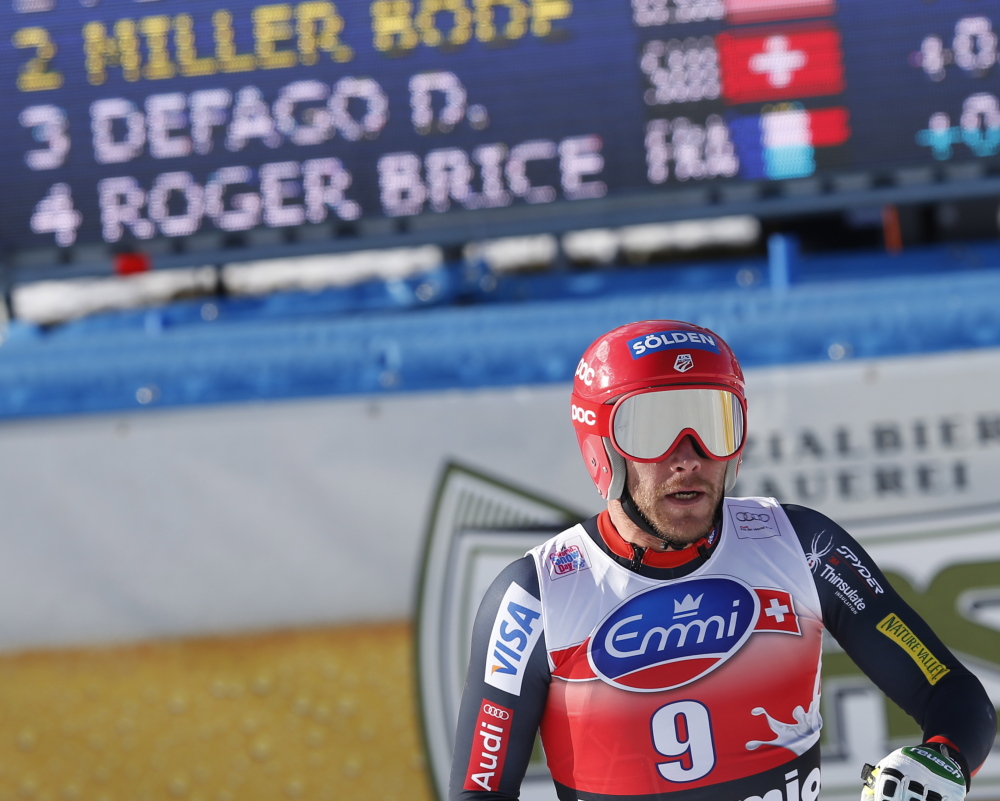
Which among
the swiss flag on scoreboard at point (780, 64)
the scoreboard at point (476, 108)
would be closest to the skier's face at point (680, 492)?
the scoreboard at point (476, 108)

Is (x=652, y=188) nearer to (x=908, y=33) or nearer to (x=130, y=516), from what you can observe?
(x=908, y=33)

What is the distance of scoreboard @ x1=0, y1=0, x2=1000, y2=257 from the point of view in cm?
338

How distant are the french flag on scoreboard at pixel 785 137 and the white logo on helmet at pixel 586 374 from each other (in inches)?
85.1

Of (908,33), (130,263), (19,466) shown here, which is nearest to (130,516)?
(19,466)

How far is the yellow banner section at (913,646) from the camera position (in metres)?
1.43

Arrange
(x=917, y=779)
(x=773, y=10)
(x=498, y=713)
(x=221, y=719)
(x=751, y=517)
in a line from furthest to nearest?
(x=773, y=10)
(x=221, y=719)
(x=751, y=517)
(x=498, y=713)
(x=917, y=779)

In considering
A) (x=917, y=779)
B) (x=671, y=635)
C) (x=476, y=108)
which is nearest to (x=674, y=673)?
(x=671, y=635)

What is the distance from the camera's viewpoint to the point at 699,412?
1441 mm

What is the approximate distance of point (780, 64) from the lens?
3.38m

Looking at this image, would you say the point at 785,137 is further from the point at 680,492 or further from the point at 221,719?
the point at 221,719

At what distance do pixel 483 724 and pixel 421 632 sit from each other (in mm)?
1236

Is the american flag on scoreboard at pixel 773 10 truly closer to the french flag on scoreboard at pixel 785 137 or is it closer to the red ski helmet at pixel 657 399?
the french flag on scoreboard at pixel 785 137

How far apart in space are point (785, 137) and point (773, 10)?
0.40 m

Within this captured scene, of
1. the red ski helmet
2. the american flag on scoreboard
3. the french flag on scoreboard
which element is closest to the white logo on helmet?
the red ski helmet
